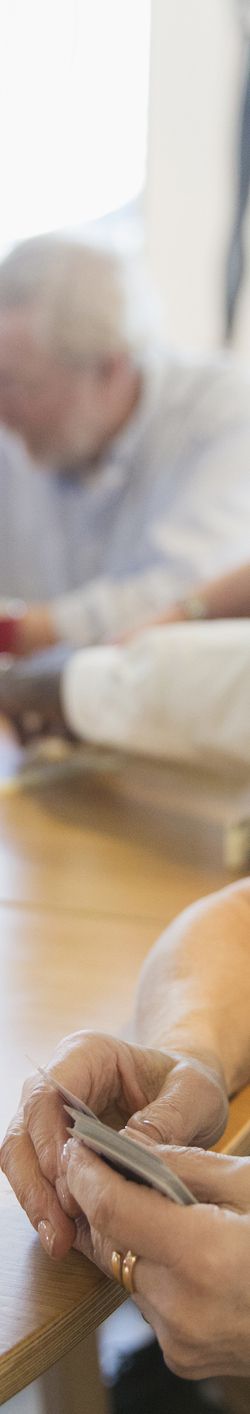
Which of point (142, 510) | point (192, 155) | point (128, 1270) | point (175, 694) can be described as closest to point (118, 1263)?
point (128, 1270)

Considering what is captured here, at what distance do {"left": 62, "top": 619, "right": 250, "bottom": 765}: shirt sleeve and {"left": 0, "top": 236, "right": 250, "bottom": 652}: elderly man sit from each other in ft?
1.01

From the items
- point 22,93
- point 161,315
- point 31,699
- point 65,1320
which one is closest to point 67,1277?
point 65,1320

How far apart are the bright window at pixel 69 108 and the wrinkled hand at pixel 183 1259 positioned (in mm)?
1643

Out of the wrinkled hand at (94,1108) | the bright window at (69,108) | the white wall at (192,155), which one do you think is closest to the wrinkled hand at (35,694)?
the wrinkled hand at (94,1108)

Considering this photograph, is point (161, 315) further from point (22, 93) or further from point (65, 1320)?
point (65, 1320)

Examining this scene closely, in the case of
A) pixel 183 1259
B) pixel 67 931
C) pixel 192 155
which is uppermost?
pixel 192 155

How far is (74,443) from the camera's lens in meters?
1.68

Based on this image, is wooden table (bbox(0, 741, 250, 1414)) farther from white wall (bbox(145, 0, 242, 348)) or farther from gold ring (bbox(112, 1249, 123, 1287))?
white wall (bbox(145, 0, 242, 348))

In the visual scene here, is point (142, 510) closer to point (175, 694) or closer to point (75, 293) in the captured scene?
point (75, 293)

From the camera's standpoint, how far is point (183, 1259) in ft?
1.11

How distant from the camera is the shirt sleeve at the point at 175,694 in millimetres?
878

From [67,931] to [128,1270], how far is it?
40 cm

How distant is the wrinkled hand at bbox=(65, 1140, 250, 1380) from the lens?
34 cm

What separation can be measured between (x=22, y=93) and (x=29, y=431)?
618 millimetres
